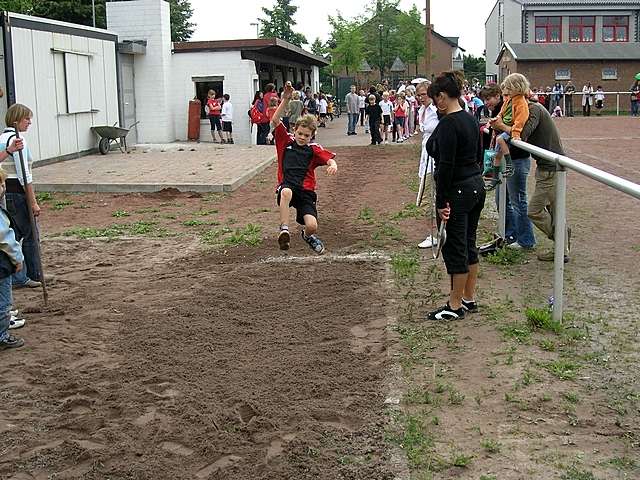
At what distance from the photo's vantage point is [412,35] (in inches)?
3095

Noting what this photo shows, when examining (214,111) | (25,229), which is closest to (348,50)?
(214,111)

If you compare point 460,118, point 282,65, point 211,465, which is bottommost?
point 211,465

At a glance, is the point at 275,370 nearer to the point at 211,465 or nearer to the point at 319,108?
the point at 211,465

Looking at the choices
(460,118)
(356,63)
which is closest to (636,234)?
(460,118)

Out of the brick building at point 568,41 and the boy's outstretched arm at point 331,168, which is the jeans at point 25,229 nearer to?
the boy's outstretched arm at point 331,168

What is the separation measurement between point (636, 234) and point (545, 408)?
223 inches

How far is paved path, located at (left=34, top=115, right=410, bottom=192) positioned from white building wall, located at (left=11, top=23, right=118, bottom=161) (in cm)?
62

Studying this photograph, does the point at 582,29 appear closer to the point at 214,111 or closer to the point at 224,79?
the point at 224,79

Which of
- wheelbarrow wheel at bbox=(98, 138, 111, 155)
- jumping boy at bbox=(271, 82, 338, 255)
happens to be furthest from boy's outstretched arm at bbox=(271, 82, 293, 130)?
wheelbarrow wheel at bbox=(98, 138, 111, 155)

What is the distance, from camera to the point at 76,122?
2222 centimetres

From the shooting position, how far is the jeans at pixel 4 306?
6199 millimetres

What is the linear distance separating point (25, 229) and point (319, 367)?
152 inches

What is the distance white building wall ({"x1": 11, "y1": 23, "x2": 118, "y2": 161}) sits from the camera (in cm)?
1934

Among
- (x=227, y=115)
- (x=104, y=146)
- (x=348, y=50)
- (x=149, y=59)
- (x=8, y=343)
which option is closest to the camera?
(x=8, y=343)
